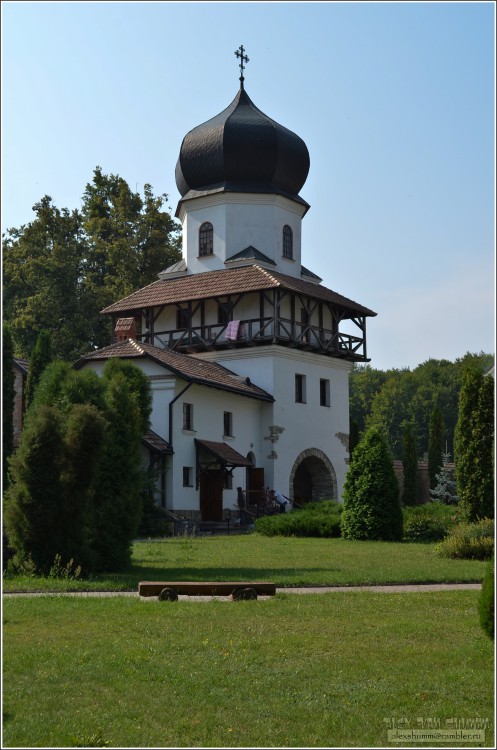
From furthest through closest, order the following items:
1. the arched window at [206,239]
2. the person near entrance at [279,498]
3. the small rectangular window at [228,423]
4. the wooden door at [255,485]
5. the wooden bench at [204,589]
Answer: the arched window at [206,239]
the wooden door at [255,485]
the person near entrance at [279,498]
the small rectangular window at [228,423]
the wooden bench at [204,589]

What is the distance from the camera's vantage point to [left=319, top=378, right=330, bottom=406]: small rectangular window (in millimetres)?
42594

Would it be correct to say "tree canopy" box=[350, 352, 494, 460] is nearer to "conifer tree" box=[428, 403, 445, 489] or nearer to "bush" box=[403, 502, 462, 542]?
"conifer tree" box=[428, 403, 445, 489]

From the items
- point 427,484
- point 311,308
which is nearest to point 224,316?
point 311,308

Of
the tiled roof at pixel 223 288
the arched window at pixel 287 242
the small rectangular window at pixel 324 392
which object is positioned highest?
Result: the arched window at pixel 287 242

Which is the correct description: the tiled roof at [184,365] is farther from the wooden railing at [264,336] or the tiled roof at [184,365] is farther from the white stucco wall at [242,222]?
the white stucco wall at [242,222]

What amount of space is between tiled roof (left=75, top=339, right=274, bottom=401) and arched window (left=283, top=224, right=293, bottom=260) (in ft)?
24.6

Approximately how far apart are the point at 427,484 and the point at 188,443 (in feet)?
68.1

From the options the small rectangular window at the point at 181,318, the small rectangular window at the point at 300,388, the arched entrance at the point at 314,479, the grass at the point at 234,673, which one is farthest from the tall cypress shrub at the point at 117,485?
the small rectangular window at the point at 181,318

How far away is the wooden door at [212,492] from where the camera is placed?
3469cm

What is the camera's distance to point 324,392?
4278 centimetres

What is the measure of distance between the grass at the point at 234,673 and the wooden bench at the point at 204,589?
670mm

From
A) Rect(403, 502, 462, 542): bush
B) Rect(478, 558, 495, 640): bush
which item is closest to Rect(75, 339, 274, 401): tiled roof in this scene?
Rect(403, 502, 462, 542): bush

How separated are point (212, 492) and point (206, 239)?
12632 mm

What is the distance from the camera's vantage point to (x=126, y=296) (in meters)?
46.9
